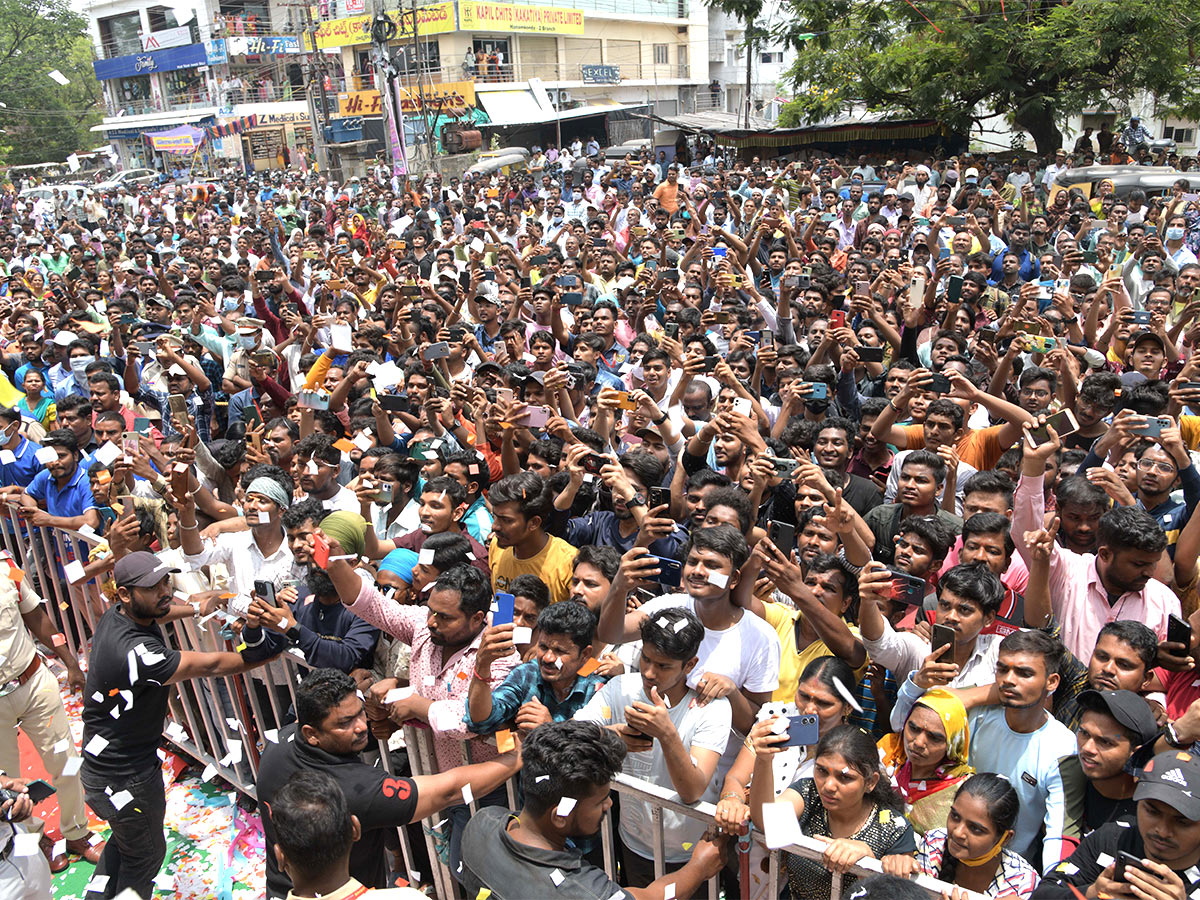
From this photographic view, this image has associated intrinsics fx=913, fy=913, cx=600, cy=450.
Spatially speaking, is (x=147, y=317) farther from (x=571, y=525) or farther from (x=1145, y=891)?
(x=1145, y=891)

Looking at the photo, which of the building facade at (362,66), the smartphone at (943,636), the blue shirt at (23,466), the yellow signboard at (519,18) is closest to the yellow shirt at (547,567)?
the smartphone at (943,636)

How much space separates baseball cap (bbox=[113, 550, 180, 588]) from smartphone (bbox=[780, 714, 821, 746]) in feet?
8.61

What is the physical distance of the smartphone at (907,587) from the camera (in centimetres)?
324

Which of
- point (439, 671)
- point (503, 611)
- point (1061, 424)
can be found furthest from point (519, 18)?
point (503, 611)

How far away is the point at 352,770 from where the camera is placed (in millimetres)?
2887

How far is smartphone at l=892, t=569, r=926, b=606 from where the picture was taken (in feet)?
10.6

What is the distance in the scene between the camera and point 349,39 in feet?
144

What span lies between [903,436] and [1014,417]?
0.74 metres

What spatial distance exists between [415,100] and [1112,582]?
1241 inches

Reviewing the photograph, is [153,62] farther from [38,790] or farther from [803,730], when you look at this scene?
[803,730]

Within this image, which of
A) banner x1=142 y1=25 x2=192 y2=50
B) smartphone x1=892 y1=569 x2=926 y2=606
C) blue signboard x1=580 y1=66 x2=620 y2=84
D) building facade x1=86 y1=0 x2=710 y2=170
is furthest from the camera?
banner x1=142 y1=25 x2=192 y2=50

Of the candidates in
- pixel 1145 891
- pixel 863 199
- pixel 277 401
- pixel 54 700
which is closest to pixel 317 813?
pixel 1145 891

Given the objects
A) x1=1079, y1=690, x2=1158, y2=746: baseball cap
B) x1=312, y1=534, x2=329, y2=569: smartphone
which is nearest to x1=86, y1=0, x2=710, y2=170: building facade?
x1=312, y1=534, x2=329, y2=569: smartphone

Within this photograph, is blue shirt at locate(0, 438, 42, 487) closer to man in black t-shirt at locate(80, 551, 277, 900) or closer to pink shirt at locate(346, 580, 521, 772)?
man in black t-shirt at locate(80, 551, 277, 900)
